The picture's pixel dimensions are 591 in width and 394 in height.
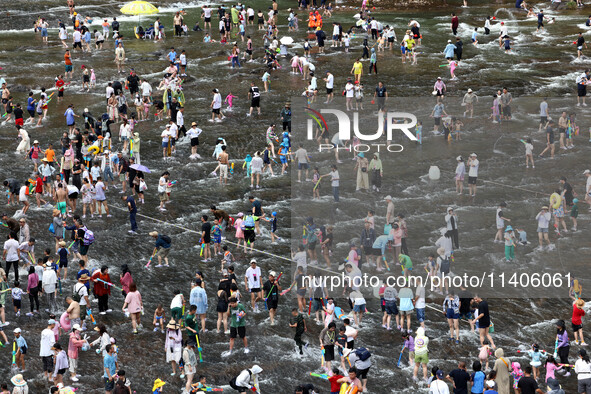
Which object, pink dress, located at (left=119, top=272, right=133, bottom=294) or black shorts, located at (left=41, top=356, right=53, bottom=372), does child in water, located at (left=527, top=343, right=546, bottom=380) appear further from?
black shorts, located at (left=41, top=356, right=53, bottom=372)

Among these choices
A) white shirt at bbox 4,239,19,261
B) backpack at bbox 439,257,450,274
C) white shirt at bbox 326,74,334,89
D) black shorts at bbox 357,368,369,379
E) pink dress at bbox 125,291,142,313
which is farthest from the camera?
white shirt at bbox 326,74,334,89

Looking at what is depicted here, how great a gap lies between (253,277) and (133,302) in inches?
140

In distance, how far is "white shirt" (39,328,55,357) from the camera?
836 inches

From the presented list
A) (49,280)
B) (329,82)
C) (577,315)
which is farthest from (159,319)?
(329,82)

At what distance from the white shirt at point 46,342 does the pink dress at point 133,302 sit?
9.00 feet

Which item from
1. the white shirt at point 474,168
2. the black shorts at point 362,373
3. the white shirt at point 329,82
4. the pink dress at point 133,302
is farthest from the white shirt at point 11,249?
the white shirt at point 329,82

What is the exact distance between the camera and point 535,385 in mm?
20281

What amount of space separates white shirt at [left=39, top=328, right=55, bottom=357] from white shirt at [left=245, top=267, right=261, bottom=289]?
6053 millimetres

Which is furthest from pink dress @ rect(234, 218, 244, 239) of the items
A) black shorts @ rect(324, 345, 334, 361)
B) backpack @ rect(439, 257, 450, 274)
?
black shorts @ rect(324, 345, 334, 361)

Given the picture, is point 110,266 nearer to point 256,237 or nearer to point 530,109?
point 256,237

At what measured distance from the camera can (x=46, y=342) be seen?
21.2m

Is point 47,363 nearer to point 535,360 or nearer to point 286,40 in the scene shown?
point 535,360

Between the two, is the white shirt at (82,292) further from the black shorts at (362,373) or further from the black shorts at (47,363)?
the black shorts at (362,373)

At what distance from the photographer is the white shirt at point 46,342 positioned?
69.7 feet
